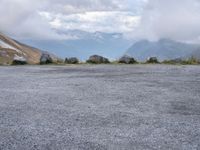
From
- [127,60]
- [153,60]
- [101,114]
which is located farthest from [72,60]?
[101,114]

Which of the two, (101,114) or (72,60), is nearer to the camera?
(101,114)

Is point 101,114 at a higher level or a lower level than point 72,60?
lower

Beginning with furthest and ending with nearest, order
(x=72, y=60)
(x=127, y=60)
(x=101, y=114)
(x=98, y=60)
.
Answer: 1. (x=72, y=60)
2. (x=98, y=60)
3. (x=127, y=60)
4. (x=101, y=114)

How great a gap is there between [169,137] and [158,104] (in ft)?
16.3

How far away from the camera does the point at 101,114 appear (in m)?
15.3


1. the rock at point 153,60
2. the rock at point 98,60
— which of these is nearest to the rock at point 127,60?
the rock at point 153,60

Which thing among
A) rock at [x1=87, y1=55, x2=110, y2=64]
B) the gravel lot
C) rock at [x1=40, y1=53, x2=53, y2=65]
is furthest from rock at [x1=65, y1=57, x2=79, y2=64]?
the gravel lot

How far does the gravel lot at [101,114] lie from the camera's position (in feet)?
38.9

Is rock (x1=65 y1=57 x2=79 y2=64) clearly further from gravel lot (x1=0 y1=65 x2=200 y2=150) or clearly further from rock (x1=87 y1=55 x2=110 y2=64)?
gravel lot (x1=0 y1=65 x2=200 y2=150)

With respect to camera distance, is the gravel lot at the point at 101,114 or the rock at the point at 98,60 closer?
the gravel lot at the point at 101,114

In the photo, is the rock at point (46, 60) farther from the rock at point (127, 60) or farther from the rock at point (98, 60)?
the rock at point (127, 60)

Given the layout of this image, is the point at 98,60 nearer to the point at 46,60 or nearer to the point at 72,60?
the point at 72,60

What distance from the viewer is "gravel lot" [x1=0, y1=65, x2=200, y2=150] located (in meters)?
11.9

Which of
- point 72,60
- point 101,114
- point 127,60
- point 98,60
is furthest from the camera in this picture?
point 72,60
